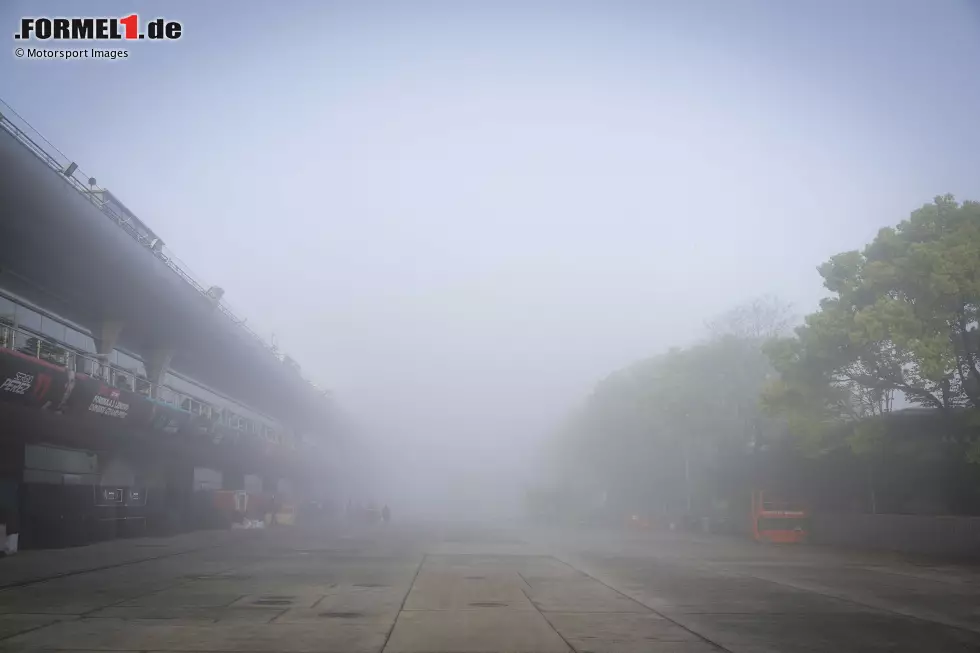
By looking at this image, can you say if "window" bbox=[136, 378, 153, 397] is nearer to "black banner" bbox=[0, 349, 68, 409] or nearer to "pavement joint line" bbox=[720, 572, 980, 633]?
"black banner" bbox=[0, 349, 68, 409]

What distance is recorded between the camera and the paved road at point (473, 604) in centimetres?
1238

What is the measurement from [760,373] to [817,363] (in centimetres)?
2067

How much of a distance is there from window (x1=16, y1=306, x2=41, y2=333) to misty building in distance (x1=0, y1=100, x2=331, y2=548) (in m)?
0.09

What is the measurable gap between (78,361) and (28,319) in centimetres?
504

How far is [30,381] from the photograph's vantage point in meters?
28.6

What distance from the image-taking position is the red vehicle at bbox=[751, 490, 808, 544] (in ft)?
148

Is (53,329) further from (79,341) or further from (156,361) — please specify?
(156,361)

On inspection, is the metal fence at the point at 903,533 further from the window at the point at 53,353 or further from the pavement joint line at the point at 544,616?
the window at the point at 53,353

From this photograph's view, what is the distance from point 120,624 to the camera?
13.3 metres

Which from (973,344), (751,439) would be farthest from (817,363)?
(751,439)

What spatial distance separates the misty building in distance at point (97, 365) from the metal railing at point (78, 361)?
0.11m

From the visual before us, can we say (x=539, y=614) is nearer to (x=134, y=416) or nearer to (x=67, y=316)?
(x=134, y=416)

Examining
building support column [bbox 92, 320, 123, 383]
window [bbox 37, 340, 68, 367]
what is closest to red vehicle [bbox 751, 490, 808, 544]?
window [bbox 37, 340, 68, 367]

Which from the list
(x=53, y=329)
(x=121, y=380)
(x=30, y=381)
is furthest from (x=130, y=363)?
(x=30, y=381)
